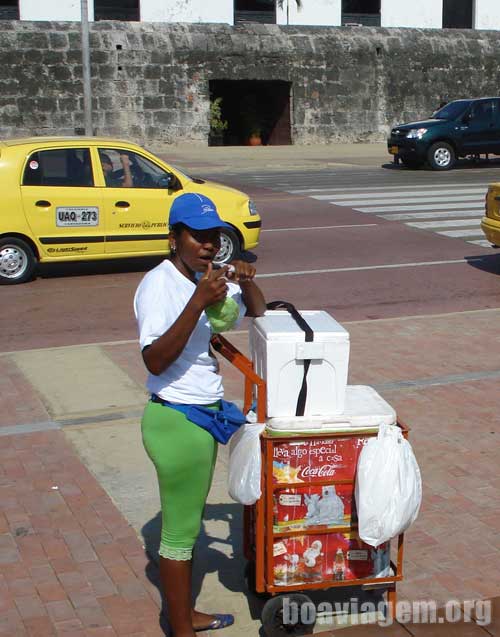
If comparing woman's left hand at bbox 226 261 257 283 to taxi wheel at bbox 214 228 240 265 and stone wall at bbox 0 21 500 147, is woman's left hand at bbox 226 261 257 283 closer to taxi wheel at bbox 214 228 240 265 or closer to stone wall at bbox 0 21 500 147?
taxi wheel at bbox 214 228 240 265

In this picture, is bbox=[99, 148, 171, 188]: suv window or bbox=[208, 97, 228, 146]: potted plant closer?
bbox=[99, 148, 171, 188]: suv window

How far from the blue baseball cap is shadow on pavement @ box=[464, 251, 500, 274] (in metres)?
9.24

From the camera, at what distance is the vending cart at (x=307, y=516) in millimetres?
4012

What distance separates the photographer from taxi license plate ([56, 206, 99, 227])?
11781 millimetres

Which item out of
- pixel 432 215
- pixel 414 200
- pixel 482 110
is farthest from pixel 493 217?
pixel 482 110

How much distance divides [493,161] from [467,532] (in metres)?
24.6

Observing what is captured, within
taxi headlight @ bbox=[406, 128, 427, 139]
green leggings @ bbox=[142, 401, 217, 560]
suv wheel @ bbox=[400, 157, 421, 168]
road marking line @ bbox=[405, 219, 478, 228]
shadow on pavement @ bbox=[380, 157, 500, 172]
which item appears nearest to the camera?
green leggings @ bbox=[142, 401, 217, 560]

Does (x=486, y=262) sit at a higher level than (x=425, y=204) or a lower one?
lower

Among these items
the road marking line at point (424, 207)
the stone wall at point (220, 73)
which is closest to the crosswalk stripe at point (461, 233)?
the road marking line at point (424, 207)

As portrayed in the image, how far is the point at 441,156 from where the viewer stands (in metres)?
25.5

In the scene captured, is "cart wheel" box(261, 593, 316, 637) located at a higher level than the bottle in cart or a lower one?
lower

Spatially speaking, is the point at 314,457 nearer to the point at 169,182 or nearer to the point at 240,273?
the point at 240,273

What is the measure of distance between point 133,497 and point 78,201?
6.77m

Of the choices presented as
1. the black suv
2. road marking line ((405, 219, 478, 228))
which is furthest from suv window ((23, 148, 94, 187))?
the black suv
